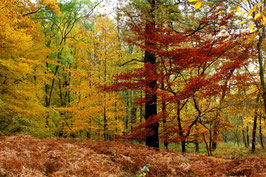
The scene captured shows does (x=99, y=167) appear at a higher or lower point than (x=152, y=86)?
lower

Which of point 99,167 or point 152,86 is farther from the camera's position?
point 152,86

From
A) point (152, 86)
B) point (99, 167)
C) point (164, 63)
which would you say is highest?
point (164, 63)

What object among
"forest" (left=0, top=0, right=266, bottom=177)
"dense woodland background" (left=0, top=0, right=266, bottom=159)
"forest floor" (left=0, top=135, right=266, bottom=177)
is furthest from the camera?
"dense woodland background" (left=0, top=0, right=266, bottom=159)

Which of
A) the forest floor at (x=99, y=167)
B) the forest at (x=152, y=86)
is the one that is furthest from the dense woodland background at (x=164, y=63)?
the forest floor at (x=99, y=167)

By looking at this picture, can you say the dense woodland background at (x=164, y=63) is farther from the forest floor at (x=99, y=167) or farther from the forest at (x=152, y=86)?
the forest floor at (x=99, y=167)

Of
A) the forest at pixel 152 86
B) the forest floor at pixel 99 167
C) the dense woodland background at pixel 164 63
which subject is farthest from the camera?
the dense woodland background at pixel 164 63

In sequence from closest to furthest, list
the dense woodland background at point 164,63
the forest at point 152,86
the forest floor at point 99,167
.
→ 1. the forest floor at point 99,167
2. the forest at point 152,86
3. the dense woodland background at point 164,63

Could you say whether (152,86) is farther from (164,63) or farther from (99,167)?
(99,167)

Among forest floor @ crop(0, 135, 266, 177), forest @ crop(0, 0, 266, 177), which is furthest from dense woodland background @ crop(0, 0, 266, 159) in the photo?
forest floor @ crop(0, 135, 266, 177)

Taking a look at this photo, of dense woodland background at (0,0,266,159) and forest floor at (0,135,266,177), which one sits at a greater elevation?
dense woodland background at (0,0,266,159)

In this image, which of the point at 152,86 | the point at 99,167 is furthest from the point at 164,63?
the point at 99,167

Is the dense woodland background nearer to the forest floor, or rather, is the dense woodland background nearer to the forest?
the forest

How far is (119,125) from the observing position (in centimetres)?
1161

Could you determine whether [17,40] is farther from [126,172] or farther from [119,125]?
[126,172]
